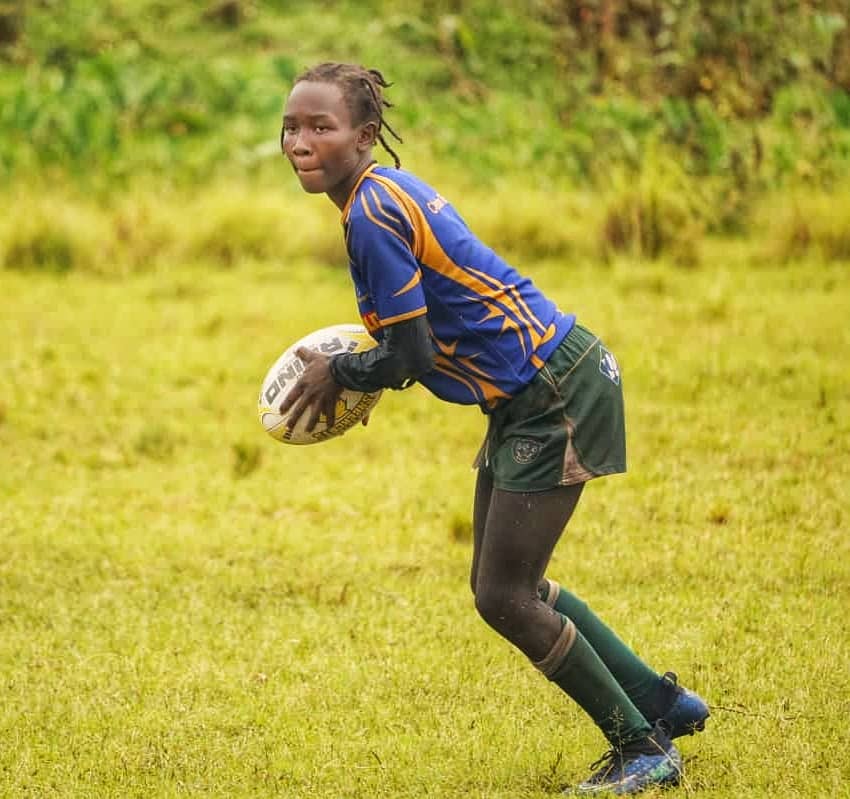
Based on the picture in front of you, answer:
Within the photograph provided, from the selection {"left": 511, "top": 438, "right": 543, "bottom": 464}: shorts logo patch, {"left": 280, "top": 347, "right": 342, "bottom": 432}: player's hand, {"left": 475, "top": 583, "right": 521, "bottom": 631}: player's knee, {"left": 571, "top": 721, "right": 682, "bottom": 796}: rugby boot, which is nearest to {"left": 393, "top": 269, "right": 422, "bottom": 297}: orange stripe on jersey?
{"left": 280, "top": 347, "right": 342, "bottom": 432}: player's hand

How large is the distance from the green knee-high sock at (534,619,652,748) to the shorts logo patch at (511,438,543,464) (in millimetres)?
424

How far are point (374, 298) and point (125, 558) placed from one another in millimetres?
2762

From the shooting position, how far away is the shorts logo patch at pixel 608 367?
415 centimetres

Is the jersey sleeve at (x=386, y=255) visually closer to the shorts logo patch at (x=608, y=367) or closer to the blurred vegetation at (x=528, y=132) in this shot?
the shorts logo patch at (x=608, y=367)

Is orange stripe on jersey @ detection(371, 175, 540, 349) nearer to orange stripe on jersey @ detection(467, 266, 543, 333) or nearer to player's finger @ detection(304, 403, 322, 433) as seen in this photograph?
orange stripe on jersey @ detection(467, 266, 543, 333)

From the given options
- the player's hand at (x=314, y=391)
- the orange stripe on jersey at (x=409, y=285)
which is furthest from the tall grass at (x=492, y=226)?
the orange stripe on jersey at (x=409, y=285)

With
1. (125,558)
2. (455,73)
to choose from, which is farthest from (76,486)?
(455,73)

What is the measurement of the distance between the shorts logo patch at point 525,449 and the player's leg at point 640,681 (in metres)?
0.44

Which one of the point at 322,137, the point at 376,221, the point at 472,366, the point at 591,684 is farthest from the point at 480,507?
the point at 322,137

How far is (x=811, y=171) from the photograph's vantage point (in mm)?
11719

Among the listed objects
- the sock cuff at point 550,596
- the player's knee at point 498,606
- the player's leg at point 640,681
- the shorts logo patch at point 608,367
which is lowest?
the player's leg at point 640,681

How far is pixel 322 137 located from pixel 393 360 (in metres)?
0.56

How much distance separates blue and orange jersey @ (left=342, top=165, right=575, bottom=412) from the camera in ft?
→ 12.6

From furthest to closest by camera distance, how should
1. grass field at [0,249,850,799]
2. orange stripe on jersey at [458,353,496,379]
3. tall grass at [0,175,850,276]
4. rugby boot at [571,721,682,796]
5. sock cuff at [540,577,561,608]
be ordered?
1. tall grass at [0,175,850,276]
2. grass field at [0,249,850,799]
3. sock cuff at [540,577,561,608]
4. rugby boot at [571,721,682,796]
5. orange stripe on jersey at [458,353,496,379]
